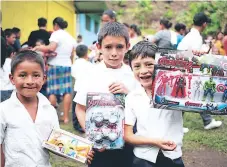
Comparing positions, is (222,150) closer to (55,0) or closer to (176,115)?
(176,115)

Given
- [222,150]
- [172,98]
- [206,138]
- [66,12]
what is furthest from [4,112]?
[66,12]

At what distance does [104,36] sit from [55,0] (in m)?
8.79

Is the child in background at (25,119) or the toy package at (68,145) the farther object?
the child in background at (25,119)

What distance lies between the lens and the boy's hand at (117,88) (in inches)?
88.5

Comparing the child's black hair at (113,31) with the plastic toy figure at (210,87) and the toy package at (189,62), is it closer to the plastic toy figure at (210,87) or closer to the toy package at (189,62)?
the toy package at (189,62)

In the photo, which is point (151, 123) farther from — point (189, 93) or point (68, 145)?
point (68, 145)

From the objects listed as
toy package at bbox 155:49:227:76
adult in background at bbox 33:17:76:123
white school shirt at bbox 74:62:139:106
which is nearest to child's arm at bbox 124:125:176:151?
white school shirt at bbox 74:62:139:106

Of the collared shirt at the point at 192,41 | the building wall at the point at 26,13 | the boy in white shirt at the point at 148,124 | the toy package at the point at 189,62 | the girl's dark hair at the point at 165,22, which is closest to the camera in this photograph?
the toy package at the point at 189,62

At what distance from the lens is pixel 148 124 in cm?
212

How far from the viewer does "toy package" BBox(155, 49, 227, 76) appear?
6.56 ft

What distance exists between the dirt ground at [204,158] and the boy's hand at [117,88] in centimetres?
236

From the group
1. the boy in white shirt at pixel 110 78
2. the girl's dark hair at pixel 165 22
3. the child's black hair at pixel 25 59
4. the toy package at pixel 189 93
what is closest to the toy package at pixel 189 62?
the toy package at pixel 189 93

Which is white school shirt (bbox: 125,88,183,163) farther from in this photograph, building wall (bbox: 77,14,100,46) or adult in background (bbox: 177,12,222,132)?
building wall (bbox: 77,14,100,46)

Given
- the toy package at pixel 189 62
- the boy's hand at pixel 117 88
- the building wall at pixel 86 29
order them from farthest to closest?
the building wall at pixel 86 29 → the boy's hand at pixel 117 88 → the toy package at pixel 189 62
